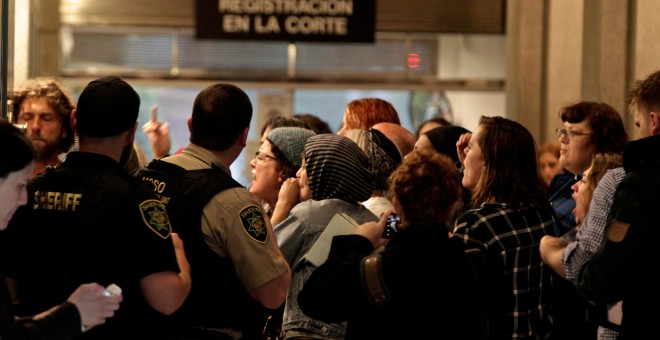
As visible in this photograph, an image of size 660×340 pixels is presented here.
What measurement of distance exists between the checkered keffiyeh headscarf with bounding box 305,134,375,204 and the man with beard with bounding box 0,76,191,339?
1.10 m

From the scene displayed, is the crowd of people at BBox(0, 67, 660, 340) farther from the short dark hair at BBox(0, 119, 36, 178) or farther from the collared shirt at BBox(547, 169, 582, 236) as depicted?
the collared shirt at BBox(547, 169, 582, 236)

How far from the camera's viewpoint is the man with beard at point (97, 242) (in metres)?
3.17

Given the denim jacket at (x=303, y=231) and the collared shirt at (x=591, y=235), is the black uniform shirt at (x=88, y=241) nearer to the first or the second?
the denim jacket at (x=303, y=231)

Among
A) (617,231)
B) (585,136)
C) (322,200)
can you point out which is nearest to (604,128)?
(585,136)

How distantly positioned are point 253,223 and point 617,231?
1.16 meters

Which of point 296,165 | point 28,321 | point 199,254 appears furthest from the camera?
point 296,165

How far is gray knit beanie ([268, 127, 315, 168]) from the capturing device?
5023mm

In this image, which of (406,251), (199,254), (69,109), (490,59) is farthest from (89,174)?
(490,59)

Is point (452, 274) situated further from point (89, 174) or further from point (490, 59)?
point (490, 59)

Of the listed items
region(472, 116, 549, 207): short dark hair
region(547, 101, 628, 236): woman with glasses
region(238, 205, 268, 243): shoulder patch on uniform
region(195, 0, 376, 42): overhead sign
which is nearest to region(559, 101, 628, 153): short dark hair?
region(547, 101, 628, 236): woman with glasses

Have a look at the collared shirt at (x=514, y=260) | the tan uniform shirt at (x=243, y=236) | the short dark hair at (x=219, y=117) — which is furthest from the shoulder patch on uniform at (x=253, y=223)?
the collared shirt at (x=514, y=260)

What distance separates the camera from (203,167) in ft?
12.3

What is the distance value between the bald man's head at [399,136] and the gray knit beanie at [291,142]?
666 mm

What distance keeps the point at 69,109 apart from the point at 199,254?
142 centimetres
